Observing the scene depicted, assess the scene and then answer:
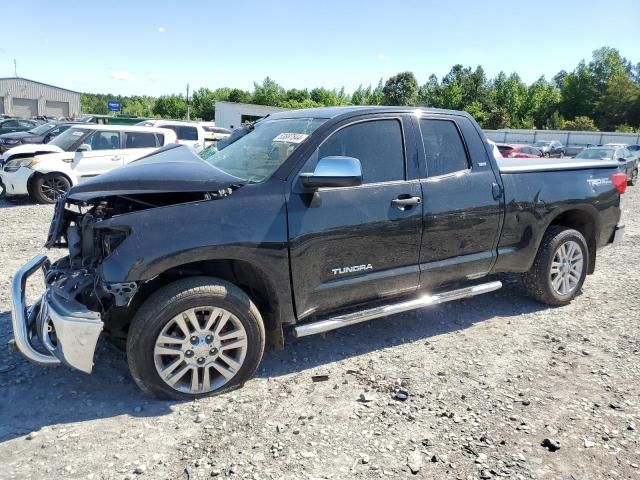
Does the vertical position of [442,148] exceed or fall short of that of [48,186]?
it exceeds it

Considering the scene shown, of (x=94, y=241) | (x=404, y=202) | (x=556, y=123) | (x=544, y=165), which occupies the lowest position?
(x=94, y=241)

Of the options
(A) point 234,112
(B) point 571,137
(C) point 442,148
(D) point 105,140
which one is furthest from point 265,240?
(A) point 234,112

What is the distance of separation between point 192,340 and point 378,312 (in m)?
1.39

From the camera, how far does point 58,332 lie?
2.86m

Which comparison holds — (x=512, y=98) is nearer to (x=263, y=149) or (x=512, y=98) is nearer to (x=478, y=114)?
(x=478, y=114)

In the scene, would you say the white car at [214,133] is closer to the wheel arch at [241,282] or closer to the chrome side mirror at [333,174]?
the wheel arch at [241,282]

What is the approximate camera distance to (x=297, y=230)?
3291 millimetres

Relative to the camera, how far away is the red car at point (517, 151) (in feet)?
72.4

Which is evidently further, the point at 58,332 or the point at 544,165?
the point at 544,165

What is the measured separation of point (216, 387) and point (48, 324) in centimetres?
112

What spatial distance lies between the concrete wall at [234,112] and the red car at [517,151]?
114ft

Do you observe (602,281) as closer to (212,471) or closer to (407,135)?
(407,135)

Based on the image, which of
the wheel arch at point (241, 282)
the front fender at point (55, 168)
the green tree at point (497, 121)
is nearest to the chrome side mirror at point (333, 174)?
the wheel arch at point (241, 282)

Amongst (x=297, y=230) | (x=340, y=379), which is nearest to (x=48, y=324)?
(x=297, y=230)
